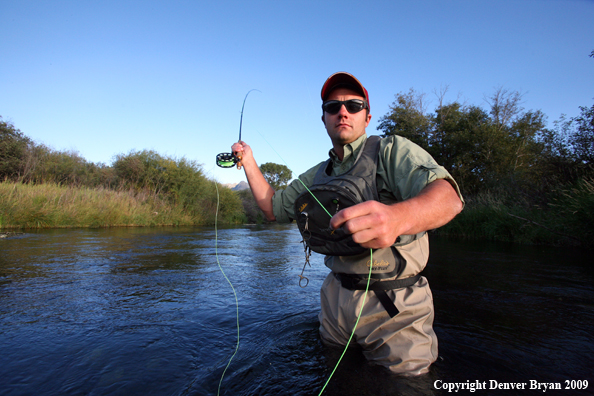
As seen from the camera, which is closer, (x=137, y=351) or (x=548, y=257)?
(x=137, y=351)

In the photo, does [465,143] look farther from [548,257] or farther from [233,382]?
[233,382]

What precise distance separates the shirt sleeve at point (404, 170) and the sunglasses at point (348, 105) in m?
0.30

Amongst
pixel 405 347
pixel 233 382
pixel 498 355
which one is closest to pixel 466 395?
pixel 405 347

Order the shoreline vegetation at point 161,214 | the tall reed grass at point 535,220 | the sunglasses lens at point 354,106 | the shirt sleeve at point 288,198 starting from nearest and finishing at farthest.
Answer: the sunglasses lens at point 354,106 → the shirt sleeve at point 288,198 → the tall reed grass at point 535,220 → the shoreline vegetation at point 161,214

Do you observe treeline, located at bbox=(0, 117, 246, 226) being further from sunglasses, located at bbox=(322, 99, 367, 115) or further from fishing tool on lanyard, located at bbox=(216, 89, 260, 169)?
sunglasses, located at bbox=(322, 99, 367, 115)

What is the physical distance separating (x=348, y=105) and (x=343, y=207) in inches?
27.8

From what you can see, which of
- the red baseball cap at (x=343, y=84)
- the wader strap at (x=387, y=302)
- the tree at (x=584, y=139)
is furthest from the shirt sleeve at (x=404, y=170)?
the tree at (x=584, y=139)

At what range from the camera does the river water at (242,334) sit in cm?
173

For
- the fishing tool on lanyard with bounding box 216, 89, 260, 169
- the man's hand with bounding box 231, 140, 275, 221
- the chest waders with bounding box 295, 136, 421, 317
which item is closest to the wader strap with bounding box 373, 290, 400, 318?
the chest waders with bounding box 295, 136, 421, 317

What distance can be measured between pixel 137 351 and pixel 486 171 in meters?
22.3

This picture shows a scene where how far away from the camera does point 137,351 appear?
6.85 feet

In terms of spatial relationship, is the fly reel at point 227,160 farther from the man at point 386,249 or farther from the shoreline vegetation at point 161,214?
the shoreline vegetation at point 161,214

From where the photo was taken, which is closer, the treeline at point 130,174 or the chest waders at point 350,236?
the chest waders at point 350,236

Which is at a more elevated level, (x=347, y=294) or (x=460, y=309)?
(x=347, y=294)
